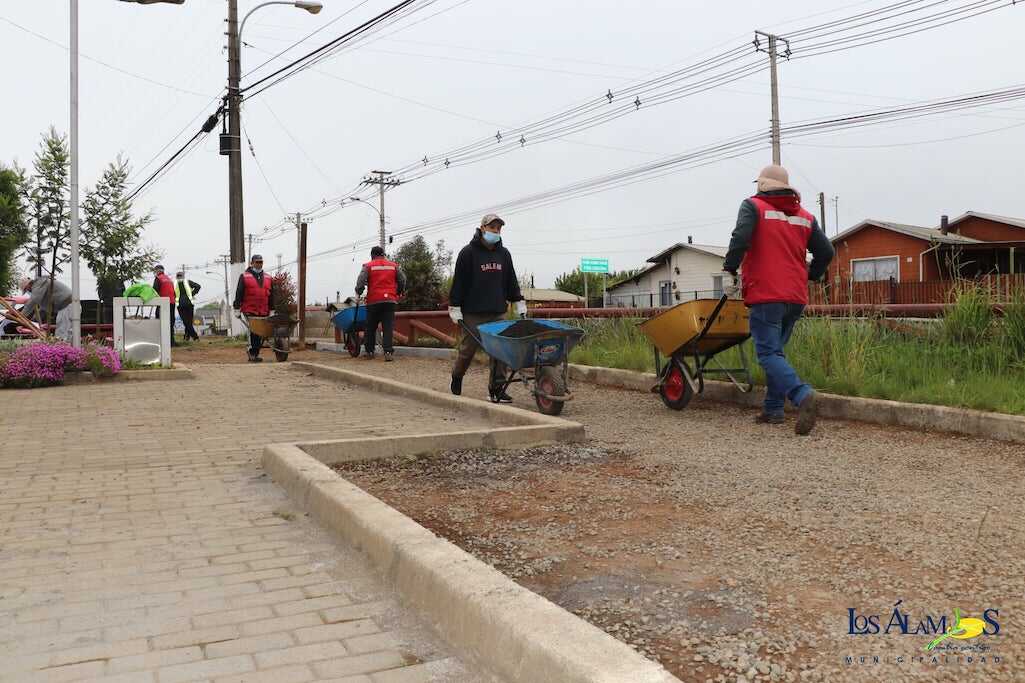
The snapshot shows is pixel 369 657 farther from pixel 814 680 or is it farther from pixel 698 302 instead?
pixel 698 302

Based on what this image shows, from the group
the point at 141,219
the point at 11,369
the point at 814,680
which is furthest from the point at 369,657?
the point at 141,219

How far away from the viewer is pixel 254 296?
49.1ft

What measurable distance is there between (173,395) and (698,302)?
5.97 metres

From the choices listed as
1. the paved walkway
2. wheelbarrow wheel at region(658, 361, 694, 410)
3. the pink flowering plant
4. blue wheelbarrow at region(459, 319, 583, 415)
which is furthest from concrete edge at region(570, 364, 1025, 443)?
the pink flowering plant

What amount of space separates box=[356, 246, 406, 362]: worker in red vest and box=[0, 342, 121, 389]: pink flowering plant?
4051 millimetres

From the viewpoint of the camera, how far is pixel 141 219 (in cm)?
1689

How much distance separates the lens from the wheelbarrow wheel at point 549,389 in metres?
7.38

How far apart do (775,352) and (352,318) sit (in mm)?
10102

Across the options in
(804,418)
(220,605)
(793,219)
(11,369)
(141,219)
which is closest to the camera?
(220,605)

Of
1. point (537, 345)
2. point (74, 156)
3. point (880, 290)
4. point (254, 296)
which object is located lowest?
point (537, 345)

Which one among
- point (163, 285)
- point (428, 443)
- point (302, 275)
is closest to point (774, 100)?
point (302, 275)

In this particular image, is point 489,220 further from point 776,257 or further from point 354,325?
point 354,325

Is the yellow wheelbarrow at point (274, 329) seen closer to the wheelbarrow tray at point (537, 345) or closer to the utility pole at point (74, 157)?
the utility pole at point (74, 157)

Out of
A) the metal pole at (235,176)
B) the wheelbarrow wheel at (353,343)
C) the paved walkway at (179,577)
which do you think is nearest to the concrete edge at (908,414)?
the paved walkway at (179,577)
